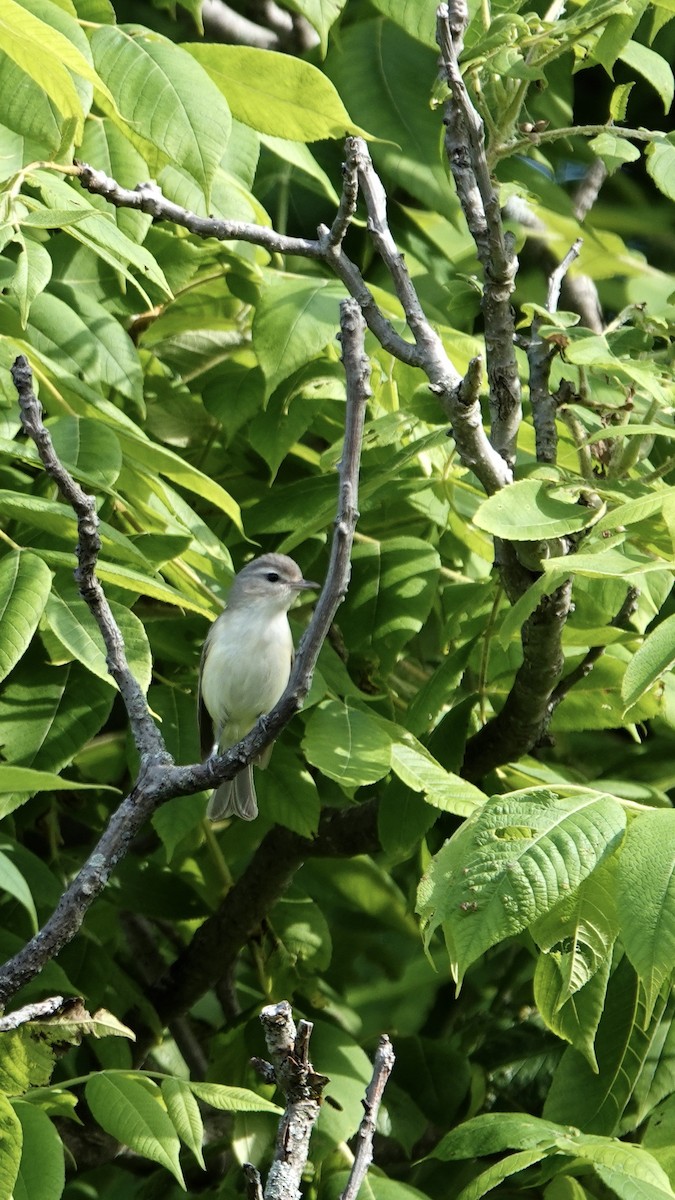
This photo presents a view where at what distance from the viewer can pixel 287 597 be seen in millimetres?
5473

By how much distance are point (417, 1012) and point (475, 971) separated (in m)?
0.54

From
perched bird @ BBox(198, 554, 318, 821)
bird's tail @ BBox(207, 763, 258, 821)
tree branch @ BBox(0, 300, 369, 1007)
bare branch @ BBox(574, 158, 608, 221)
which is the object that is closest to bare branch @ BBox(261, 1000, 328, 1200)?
tree branch @ BBox(0, 300, 369, 1007)

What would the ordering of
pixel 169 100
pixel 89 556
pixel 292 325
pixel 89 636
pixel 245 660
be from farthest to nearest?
pixel 245 660 → pixel 292 325 → pixel 169 100 → pixel 89 636 → pixel 89 556

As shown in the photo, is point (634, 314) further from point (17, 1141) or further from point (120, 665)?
point (17, 1141)

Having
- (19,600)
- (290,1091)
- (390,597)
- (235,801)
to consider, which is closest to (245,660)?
(235,801)

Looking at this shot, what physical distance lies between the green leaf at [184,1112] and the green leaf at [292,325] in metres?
1.87

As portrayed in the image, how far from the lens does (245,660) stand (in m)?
Result: 5.39

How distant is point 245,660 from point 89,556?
2.73 m

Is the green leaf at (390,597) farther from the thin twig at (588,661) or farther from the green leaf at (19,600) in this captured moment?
the green leaf at (19,600)

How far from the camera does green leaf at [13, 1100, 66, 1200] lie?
125 inches

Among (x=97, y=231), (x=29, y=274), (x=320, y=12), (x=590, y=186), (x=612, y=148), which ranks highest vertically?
(x=612, y=148)

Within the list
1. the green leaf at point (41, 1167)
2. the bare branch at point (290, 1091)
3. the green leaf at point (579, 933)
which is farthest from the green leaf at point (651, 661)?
the green leaf at point (41, 1167)

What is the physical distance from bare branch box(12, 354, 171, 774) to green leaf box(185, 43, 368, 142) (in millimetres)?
1877

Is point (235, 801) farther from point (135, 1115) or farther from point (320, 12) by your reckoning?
point (320, 12)
